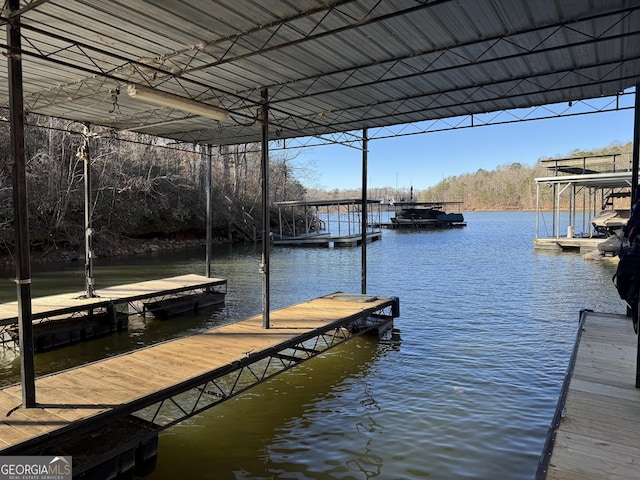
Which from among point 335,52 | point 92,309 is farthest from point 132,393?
point 92,309

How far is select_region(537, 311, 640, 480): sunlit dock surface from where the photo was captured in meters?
3.91

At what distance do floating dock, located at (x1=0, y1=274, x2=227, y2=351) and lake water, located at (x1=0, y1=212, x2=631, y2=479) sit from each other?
0.44m

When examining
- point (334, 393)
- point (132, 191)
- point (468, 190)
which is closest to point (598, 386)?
point (334, 393)

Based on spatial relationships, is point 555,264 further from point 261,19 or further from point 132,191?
point 132,191

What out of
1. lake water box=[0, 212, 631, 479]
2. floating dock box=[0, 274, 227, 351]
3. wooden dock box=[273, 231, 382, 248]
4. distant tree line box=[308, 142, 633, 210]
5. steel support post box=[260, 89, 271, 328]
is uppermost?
distant tree line box=[308, 142, 633, 210]

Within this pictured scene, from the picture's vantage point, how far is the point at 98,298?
463 inches

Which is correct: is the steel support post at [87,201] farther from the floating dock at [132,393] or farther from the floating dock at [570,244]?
the floating dock at [570,244]

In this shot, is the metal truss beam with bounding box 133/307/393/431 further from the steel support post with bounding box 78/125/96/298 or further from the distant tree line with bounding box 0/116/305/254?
the distant tree line with bounding box 0/116/305/254

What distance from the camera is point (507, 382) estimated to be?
8.00 m

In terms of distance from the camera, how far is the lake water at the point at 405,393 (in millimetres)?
5543

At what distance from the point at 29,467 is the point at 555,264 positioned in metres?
24.7

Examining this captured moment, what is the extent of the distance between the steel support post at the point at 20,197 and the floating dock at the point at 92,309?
5140 mm

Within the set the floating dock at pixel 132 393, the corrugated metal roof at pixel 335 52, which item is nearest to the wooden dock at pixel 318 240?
the corrugated metal roof at pixel 335 52

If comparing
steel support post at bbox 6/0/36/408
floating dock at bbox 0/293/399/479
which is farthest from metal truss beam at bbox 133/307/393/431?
steel support post at bbox 6/0/36/408
